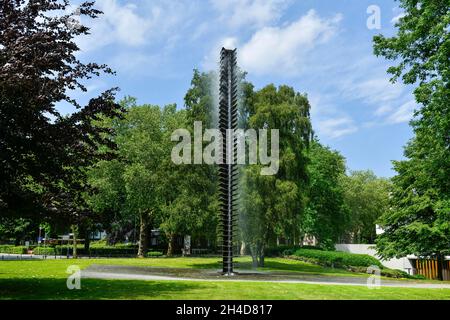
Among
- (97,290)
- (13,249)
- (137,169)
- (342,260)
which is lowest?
(342,260)

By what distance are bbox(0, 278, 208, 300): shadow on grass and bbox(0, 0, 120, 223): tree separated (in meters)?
2.48

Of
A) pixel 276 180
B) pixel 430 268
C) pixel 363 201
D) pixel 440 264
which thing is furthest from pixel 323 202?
pixel 276 180

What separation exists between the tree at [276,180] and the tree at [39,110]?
19023 millimetres

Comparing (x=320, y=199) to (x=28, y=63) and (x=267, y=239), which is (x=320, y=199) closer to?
(x=267, y=239)

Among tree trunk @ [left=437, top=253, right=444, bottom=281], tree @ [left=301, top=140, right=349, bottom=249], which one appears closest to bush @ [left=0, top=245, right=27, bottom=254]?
tree @ [left=301, top=140, right=349, bottom=249]

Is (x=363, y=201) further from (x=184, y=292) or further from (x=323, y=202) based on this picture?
(x=184, y=292)

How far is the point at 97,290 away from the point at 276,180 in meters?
21.7

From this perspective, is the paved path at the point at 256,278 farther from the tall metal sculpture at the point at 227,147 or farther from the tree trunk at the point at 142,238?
the tree trunk at the point at 142,238

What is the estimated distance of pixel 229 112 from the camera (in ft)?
71.5

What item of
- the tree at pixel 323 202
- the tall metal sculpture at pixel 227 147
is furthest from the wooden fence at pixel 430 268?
the tall metal sculpture at pixel 227 147

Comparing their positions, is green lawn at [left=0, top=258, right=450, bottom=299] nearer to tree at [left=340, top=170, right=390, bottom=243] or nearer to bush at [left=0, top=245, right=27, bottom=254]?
bush at [left=0, top=245, right=27, bottom=254]

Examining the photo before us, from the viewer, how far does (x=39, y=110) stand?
49.3 ft

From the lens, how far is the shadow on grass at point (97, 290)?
13.7 metres

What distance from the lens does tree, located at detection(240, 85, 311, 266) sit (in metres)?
34.4
